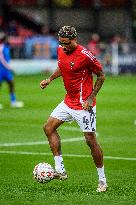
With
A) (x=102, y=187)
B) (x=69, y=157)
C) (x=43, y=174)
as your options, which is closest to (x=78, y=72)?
(x=43, y=174)

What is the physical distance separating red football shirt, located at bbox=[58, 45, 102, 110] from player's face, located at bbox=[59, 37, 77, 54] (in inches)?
3.6

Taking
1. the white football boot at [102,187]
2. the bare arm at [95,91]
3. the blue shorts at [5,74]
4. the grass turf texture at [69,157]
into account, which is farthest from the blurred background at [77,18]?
the white football boot at [102,187]

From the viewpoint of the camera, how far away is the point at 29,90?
36.6 meters

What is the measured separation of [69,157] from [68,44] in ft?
14.5

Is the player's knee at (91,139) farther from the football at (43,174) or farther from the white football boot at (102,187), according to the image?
the football at (43,174)

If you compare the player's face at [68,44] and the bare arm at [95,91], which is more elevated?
the player's face at [68,44]

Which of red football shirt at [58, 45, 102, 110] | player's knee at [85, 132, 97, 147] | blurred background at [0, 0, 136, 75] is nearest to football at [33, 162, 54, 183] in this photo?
player's knee at [85, 132, 97, 147]

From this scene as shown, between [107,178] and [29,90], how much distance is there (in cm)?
2088

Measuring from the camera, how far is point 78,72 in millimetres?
14805

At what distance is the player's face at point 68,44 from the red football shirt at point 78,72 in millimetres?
93

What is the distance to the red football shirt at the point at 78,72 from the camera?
14.7 m

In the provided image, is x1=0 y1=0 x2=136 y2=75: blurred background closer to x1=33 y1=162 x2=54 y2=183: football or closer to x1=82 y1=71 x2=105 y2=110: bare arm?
x1=33 y1=162 x2=54 y2=183: football

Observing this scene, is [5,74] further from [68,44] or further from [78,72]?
[68,44]

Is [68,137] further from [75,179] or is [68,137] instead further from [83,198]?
[83,198]
